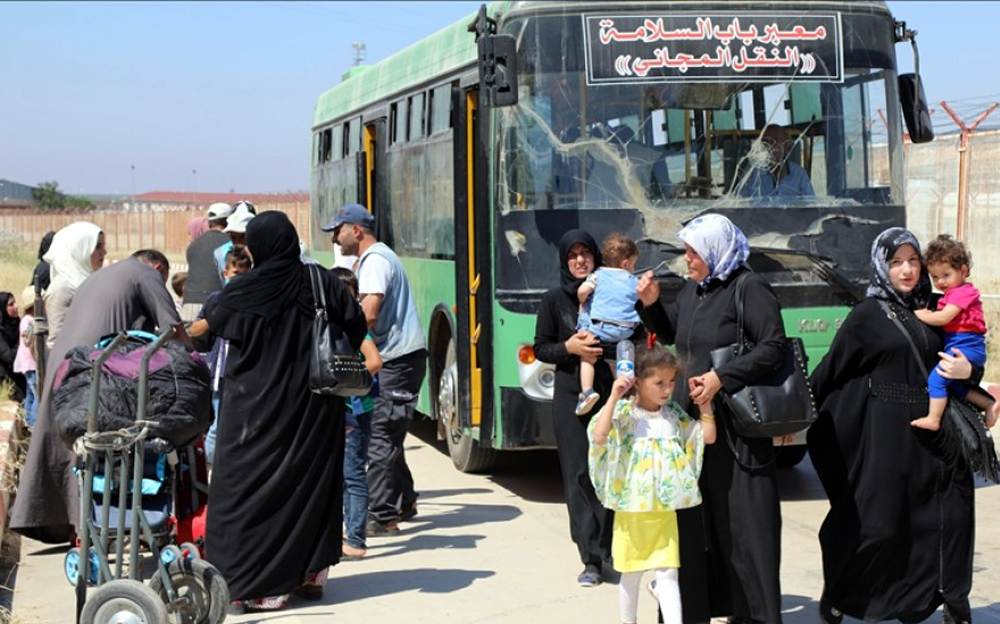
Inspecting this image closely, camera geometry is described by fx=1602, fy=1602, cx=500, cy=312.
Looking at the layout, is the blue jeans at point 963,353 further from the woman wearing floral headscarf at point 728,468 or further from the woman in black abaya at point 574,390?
the woman in black abaya at point 574,390

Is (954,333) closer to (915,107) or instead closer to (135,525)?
(135,525)

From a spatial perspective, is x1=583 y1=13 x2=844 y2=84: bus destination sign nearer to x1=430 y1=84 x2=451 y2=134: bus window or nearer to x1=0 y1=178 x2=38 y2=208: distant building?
x1=430 y1=84 x2=451 y2=134: bus window

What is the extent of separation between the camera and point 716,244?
20.9 feet

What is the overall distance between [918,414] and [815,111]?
428 cm

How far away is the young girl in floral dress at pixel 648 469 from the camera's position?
246 inches

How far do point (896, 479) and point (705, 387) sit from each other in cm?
91

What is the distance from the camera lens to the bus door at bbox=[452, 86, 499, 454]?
10289 millimetres

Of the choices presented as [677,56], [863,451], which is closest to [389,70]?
[677,56]

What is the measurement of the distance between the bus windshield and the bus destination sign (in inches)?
1.2

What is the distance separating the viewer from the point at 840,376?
21.7 feet

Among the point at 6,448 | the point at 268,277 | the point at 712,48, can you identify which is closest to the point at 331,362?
the point at 268,277

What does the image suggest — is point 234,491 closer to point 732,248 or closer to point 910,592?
point 732,248

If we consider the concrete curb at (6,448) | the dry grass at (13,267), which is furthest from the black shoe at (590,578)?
the dry grass at (13,267)

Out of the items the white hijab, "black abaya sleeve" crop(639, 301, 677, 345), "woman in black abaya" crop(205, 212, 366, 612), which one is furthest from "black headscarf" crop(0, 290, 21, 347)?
"black abaya sleeve" crop(639, 301, 677, 345)
